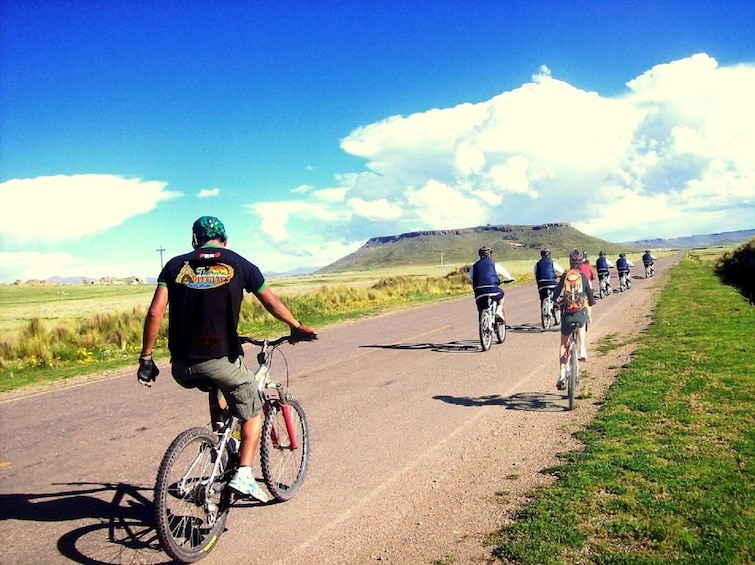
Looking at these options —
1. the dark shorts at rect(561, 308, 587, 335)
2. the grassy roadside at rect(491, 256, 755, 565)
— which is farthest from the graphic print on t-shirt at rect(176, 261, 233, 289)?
the dark shorts at rect(561, 308, 587, 335)

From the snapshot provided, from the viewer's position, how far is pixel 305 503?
16.4ft

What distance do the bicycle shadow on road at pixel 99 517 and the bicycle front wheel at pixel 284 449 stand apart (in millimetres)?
1016

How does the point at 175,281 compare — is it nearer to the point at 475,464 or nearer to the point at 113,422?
the point at 475,464

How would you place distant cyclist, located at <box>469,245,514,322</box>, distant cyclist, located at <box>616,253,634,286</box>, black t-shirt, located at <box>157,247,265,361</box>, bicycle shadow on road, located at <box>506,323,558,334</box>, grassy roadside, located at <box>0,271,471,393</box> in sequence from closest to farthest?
black t-shirt, located at <box>157,247,265,361</box>, grassy roadside, located at <box>0,271,471,393</box>, distant cyclist, located at <box>469,245,514,322</box>, bicycle shadow on road, located at <box>506,323,558,334</box>, distant cyclist, located at <box>616,253,634,286</box>

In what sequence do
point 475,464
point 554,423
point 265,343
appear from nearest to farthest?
point 265,343
point 475,464
point 554,423

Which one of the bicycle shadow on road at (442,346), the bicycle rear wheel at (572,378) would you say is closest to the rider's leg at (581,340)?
the bicycle rear wheel at (572,378)

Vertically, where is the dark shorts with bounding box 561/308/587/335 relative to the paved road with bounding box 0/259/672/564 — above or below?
above

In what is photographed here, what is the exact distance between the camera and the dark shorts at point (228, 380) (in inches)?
164

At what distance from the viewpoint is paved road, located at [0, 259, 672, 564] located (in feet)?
14.2

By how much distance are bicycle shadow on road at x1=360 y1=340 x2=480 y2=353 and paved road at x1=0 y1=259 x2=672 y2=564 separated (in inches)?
32.6

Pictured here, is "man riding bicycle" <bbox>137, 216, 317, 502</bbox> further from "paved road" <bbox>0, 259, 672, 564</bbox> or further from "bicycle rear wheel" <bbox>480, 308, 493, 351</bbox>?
"bicycle rear wheel" <bbox>480, 308, 493, 351</bbox>

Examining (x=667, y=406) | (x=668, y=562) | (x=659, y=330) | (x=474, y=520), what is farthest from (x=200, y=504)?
(x=659, y=330)

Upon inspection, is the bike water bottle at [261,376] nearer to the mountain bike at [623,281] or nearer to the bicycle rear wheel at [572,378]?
the bicycle rear wheel at [572,378]

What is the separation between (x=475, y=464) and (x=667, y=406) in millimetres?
3071
